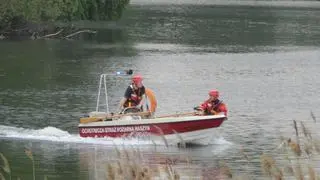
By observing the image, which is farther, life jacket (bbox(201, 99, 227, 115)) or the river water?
life jacket (bbox(201, 99, 227, 115))

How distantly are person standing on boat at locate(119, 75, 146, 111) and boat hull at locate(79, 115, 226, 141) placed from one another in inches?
37.8

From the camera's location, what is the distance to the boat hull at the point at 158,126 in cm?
2317

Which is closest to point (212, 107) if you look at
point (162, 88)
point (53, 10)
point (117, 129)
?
point (117, 129)

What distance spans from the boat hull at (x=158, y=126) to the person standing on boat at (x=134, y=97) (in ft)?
3.15

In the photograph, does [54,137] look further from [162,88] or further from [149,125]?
[162,88]

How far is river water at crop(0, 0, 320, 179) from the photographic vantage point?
21625mm

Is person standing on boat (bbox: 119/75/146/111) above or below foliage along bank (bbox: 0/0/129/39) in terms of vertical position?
below

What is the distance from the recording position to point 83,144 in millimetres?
24062

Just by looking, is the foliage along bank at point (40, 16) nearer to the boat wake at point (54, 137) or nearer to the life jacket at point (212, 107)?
the boat wake at point (54, 137)

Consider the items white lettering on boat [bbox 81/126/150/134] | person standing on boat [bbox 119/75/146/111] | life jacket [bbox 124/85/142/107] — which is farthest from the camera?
life jacket [bbox 124/85/142/107]

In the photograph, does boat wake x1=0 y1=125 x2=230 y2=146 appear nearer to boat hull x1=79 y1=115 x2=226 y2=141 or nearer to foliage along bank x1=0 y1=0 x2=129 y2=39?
boat hull x1=79 y1=115 x2=226 y2=141

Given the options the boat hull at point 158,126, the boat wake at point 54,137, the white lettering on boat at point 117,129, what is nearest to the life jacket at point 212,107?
the boat hull at point 158,126

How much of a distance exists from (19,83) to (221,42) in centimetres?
3529

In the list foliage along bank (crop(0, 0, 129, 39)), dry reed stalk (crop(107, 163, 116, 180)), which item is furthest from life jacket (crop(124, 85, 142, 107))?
foliage along bank (crop(0, 0, 129, 39))
